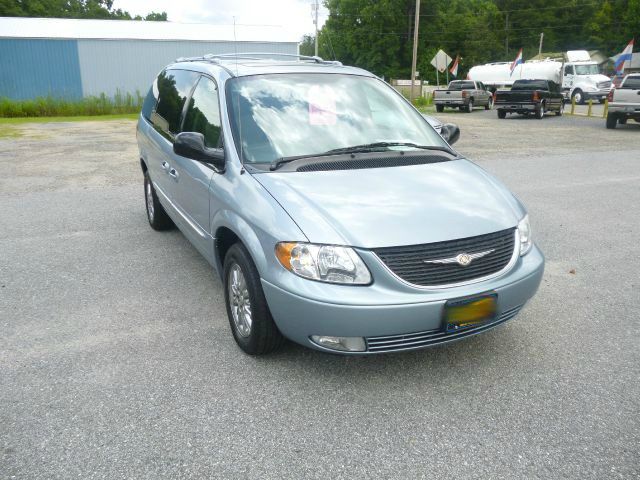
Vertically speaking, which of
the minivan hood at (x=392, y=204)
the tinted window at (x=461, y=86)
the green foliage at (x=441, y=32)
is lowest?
the tinted window at (x=461, y=86)

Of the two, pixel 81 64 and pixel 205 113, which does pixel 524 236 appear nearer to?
pixel 205 113

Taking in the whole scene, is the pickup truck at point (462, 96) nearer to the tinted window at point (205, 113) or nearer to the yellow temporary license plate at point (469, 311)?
the tinted window at point (205, 113)

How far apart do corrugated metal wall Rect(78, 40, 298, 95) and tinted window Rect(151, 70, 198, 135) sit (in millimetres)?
27971

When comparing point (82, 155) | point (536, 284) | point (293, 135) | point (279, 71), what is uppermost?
point (279, 71)

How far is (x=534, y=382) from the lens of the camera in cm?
334

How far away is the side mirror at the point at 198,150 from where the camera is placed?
3846 mm

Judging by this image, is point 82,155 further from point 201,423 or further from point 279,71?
point 201,423

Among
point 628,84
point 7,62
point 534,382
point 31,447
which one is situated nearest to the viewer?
point 31,447

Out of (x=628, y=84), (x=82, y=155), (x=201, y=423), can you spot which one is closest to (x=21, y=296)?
(x=201, y=423)

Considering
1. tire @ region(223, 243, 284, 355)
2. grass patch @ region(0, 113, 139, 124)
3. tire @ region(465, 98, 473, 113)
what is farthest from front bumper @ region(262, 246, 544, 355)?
tire @ region(465, 98, 473, 113)

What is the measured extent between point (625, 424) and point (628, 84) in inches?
751

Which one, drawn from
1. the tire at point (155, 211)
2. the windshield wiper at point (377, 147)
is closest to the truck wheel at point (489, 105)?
the tire at point (155, 211)

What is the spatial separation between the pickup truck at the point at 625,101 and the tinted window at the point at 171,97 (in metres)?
17.4

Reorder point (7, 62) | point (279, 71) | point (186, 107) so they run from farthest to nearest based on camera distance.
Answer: point (7, 62) < point (186, 107) < point (279, 71)
